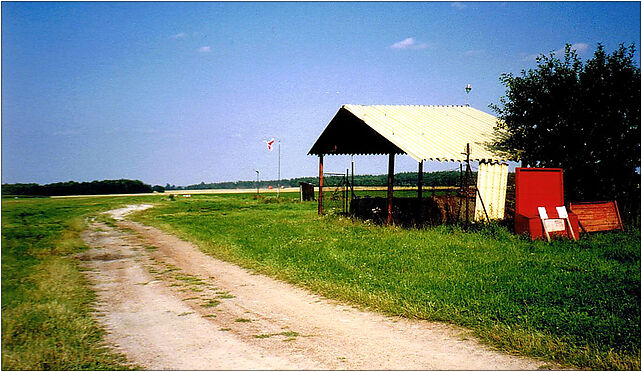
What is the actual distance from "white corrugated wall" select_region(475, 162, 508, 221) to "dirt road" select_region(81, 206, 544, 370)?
30.6 feet

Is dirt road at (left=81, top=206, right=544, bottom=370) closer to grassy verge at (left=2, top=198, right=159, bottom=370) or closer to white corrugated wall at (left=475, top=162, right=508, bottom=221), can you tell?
grassy verge at (left=2, top=198, right=159, bottom=370)

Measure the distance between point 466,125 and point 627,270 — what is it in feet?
39.9

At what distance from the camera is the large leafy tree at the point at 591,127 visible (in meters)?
15.9

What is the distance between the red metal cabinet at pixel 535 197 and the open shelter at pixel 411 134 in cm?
210

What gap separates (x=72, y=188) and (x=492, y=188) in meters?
13.3

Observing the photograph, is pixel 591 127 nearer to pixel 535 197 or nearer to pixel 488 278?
pixel 535 197

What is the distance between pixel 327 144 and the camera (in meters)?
22.4

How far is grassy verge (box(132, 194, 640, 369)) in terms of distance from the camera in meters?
5.82

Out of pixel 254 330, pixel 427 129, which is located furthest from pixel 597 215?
pixel 254 330

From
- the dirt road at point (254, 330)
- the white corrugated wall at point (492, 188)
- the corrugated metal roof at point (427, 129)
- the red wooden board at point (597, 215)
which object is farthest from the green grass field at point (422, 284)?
the corrugated metal roof at point (427, 129)

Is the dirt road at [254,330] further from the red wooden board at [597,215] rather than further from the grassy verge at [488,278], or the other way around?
the red wooden board at [597,215]

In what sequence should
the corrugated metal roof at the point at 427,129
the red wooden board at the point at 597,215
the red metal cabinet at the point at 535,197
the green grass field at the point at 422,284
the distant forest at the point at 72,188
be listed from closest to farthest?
the green grass field at the point at 422,284 → the distant forest at the point at 72,188 → the red metal cabinet at the point at 535,197 → the red wooden board at the point at 597,215 → the corrugated metal roof at the point at 427,129

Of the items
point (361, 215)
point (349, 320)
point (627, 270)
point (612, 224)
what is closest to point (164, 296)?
point (349, 320)

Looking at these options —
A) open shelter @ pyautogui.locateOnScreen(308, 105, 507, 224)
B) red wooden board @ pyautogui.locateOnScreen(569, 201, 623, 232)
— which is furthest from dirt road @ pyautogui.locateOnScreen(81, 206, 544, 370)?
red wooden board @ pyautogui.locateOnScreen(569, 201, 623, 232)
